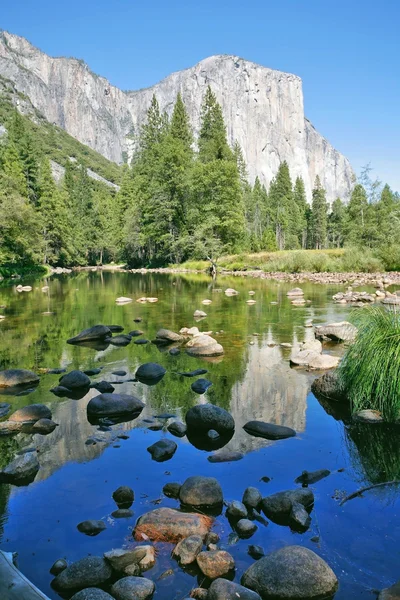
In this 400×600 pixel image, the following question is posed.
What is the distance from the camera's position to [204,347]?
13.7m

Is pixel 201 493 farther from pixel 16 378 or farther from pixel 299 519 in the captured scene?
pixel 16 378

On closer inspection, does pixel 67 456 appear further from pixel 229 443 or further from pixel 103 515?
pixel 229 443

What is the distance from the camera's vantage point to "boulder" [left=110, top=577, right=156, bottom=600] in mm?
4027

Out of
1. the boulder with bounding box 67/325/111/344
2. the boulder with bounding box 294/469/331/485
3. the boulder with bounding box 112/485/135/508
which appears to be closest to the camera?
the boulder with bounding box 112/485/135/508

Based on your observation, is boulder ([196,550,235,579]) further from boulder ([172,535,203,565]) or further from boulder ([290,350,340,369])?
boulder ([290,350,340,369])

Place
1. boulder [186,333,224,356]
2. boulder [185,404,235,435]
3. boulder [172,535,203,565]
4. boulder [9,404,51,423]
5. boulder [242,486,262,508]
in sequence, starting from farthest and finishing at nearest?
1. boulder [186,333,224,356]
2. boulder [9,404,51,423]
3. boulder [185,404,235,435]
4. boulder [242,486,262,508]
5. boulder [172,535,203,565]

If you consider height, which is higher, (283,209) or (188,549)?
(283,209)

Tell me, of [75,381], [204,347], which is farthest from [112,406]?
[204,347]

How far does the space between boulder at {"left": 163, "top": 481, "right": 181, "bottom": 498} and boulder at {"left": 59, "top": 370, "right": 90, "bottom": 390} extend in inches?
197

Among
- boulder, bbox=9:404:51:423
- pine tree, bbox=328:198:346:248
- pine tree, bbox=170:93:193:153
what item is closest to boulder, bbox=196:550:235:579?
boulder, bbox=9:404:51:423

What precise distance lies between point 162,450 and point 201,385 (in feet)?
10.9

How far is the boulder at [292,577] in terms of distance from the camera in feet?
13.5

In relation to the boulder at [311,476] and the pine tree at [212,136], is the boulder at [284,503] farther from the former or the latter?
the pine tree at [212,136]

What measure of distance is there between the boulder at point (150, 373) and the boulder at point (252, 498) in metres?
5.57
